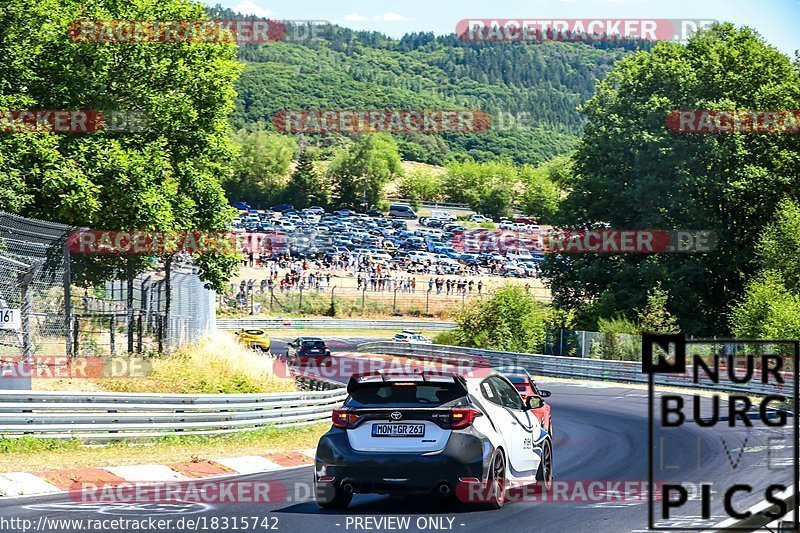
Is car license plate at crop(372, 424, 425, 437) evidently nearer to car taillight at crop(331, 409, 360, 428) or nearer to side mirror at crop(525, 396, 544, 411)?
car taillight at crop(331, 409, 360, 428)

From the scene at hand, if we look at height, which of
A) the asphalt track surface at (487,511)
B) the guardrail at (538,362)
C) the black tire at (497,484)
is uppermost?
the black tire at (497,484)

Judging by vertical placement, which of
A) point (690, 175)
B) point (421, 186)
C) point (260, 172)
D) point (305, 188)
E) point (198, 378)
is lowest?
point (198, 378)

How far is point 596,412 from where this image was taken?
31.1 m

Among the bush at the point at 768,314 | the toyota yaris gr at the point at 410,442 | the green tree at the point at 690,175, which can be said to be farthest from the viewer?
the green tree at the point at 690,175

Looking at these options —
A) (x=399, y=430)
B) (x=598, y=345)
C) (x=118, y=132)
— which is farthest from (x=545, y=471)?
(x=598, y=345)

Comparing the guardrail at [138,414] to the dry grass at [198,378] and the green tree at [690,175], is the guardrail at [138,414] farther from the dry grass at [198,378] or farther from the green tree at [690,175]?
the green tree at [690,175]

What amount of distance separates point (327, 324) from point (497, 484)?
70.3 m

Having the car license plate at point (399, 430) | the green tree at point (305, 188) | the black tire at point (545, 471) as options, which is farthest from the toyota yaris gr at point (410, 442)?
the green tree at point (305, 188)

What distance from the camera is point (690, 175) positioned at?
2226 inches

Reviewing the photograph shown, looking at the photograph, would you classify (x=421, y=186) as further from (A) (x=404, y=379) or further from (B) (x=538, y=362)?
(A) (x=404, y=379)

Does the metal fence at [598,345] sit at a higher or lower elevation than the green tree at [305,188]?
lower

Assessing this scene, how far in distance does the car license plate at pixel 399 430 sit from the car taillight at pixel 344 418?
0.85 ft

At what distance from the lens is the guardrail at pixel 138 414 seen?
709 inches

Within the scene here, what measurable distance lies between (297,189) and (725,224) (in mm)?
108998
